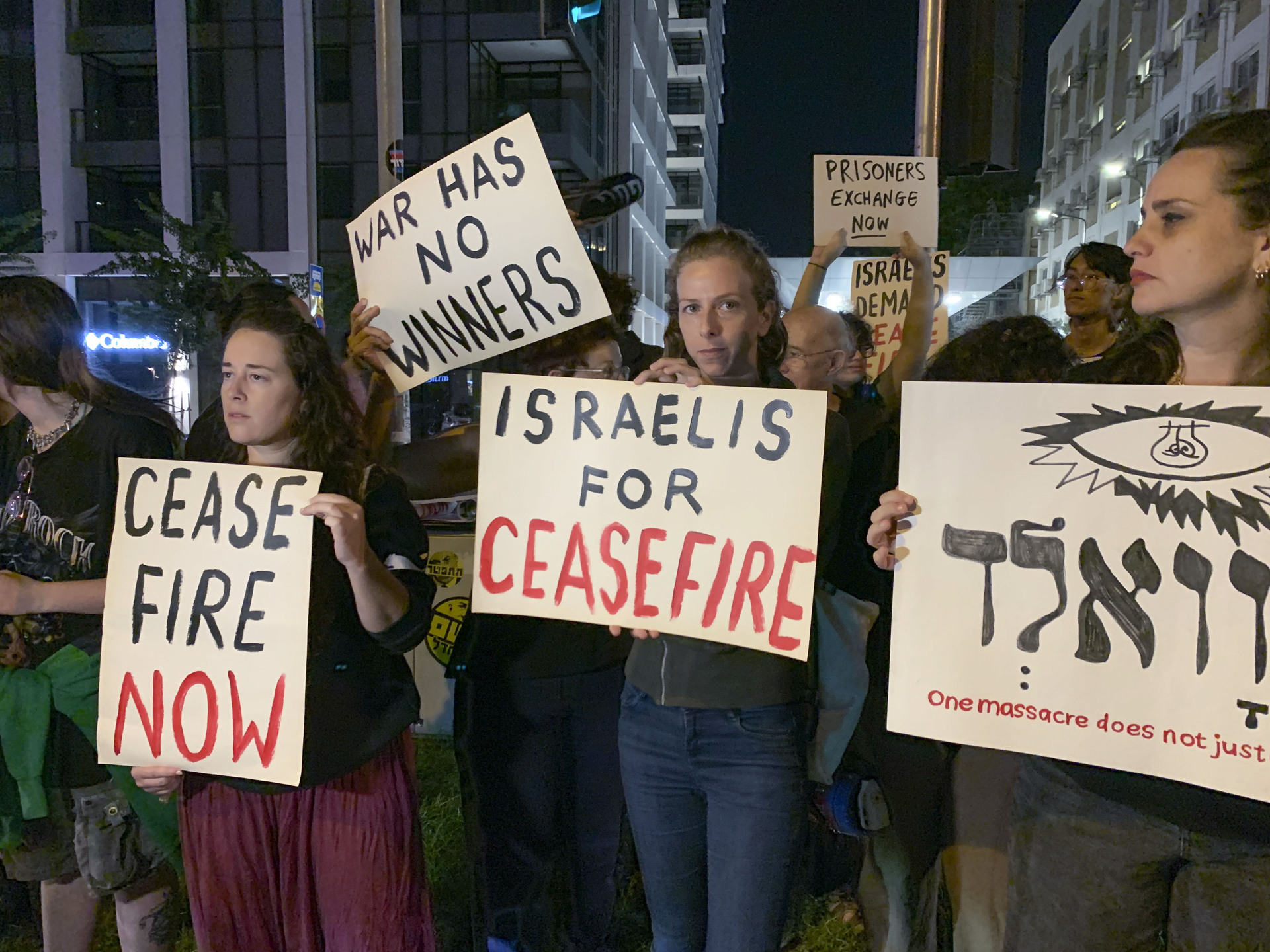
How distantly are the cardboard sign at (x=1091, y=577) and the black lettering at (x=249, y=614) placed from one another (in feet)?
4.29

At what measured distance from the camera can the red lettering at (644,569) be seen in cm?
189

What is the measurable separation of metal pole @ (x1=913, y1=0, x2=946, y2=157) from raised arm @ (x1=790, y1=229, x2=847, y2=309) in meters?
0.51

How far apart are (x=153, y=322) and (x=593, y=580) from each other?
22.3m

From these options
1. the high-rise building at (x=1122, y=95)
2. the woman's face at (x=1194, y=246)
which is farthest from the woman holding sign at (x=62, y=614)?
the high-rise building at (x=1122, y=95)

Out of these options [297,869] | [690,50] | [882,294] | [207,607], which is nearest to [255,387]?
[207,607]

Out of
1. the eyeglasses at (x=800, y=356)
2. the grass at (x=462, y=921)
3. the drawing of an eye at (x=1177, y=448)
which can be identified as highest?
the eyeglasses at (x=800, y=356)

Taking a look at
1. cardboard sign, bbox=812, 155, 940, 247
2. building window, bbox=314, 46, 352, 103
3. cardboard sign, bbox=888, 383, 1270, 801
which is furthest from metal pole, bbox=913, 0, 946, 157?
building window, bbox=314, 46, 352, 103

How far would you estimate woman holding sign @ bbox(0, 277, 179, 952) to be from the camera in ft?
7.09

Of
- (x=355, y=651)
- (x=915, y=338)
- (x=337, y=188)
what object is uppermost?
(x=337, y=188)

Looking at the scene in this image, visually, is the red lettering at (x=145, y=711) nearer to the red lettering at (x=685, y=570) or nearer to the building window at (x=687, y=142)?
the red lettering at (x=685, y=570)

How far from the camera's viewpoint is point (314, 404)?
202 centimetres

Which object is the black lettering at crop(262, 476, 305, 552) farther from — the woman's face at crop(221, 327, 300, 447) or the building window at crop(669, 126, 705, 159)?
the building window at crop(669, 126, 705, 159)

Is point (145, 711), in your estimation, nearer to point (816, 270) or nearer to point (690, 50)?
point (816, 270)

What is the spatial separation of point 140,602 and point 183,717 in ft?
0.88
